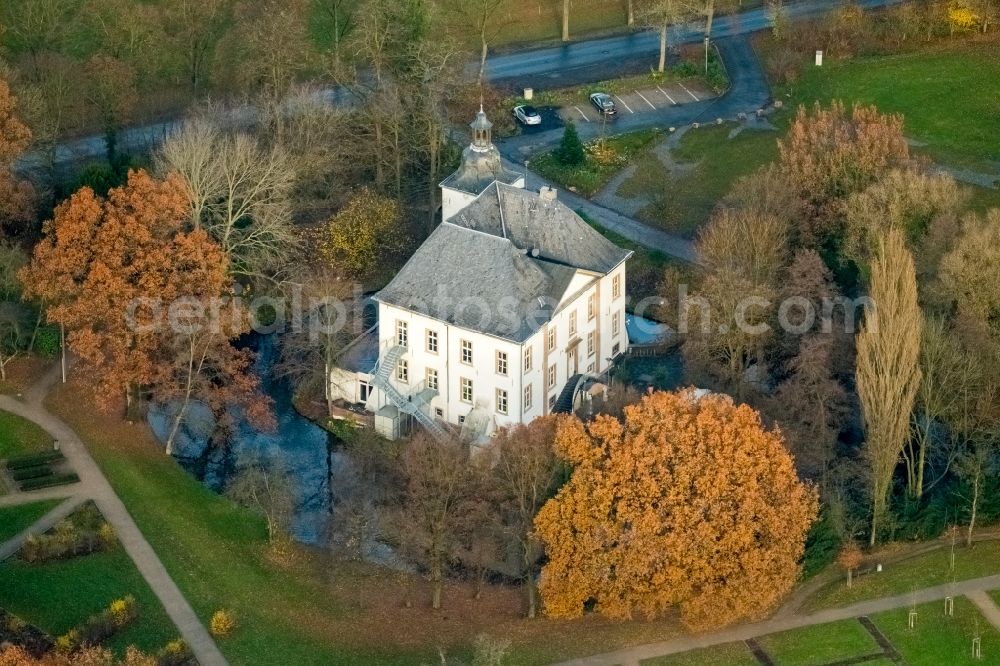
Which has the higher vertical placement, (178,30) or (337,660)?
(178,30)

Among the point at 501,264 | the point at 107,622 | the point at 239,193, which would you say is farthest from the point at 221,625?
the point at 239,193

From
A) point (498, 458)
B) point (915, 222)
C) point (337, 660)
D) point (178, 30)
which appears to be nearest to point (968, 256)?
point (915, 222)

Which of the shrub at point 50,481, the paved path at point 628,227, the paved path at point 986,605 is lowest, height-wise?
the paved path at point 986,605

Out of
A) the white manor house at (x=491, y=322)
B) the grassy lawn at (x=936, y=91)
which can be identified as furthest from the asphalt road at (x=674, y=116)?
→ the white manor house at (x=491, y=322)

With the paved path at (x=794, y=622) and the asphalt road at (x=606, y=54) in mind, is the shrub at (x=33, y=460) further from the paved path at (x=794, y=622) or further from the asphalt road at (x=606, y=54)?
the asphalt road at (x=606, y=54)

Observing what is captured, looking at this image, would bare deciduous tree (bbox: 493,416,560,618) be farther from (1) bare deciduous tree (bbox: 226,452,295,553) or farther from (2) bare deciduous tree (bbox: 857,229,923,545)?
(2) bare deciduous tree (bbox: 857,229,923,545)

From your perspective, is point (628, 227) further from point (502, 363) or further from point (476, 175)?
point (502, 363)

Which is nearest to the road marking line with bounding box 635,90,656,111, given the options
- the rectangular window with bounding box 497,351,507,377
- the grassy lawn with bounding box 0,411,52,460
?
the rectangular window with bounding box 497,351,507,377

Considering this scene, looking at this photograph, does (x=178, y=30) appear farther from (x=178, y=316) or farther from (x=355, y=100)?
(x=178, y=316)
